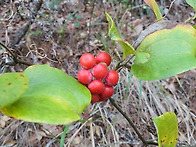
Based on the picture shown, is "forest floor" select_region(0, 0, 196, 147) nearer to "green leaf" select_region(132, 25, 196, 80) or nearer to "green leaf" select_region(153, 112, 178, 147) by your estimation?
"green leaf" select_region(153, 112, 178, 147)

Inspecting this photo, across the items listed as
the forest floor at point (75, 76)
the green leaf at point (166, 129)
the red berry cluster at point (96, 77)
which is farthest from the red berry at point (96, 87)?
the forest floor at point (75, 76)

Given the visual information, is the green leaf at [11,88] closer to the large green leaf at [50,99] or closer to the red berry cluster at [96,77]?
the large green leaf at [50,99]

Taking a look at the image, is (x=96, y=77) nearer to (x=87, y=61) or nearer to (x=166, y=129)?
(x=87, y=61)

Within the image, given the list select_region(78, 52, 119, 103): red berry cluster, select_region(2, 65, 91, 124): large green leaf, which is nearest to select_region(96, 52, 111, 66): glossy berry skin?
select_region(78, 52, 119, 103): red berry cluster

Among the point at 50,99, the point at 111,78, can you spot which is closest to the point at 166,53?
the point at 111,78

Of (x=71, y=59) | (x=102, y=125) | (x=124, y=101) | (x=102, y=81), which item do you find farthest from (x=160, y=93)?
(x=102, y=81)

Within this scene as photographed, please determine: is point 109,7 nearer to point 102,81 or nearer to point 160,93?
point 160,93
